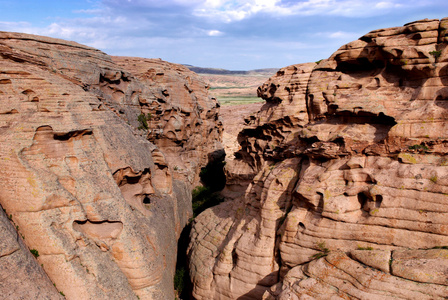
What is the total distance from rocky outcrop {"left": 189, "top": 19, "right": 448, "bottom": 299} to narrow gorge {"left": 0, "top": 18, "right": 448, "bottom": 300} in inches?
1.9

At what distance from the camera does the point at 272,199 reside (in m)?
15.5

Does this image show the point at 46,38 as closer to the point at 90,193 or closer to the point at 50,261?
the point at 90,193

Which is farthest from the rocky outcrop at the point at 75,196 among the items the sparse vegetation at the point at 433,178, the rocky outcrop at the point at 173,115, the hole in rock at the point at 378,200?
the sparse vegetation at the point at 433,178

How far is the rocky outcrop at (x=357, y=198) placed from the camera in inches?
441

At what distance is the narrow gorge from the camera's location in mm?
11344

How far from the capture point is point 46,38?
2445 centimetres

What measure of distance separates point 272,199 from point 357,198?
3.80m

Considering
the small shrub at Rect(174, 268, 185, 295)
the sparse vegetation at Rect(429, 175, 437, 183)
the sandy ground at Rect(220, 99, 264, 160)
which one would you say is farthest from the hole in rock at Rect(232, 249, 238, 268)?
the sandy ground at Rect(220, 99, 264, 160)

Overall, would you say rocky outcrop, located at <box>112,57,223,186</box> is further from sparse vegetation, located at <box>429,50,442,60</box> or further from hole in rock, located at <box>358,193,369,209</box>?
sparse vegetation, located at <box>429,50,442,60</box>

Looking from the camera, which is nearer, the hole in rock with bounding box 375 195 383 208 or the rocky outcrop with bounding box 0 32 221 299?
the rocky outcrop with bounding box 0 32 221 299

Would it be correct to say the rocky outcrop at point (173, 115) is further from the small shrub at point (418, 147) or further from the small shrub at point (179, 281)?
the small shrub at point (418, 147)

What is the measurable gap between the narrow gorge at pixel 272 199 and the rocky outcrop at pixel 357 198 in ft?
0.15

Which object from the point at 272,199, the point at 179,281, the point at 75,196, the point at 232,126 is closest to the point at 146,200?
the point at 179,281

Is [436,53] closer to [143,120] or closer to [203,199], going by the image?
[143,120]
